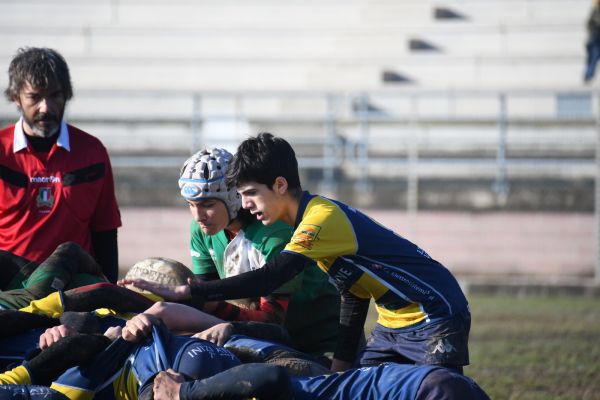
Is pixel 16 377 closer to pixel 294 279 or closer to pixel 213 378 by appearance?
pixel 213 378

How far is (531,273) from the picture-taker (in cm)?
1567

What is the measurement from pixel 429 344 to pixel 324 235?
0.81m

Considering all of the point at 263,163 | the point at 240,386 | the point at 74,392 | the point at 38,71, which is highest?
the point at 38,71

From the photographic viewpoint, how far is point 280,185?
5715 mm

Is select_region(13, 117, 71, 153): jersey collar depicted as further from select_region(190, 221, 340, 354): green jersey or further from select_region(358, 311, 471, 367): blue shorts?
select_region(358, 311, 471, 367): blue shorts

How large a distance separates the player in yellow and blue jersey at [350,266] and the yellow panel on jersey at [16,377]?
2.56 ft

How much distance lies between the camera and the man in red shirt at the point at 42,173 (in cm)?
680

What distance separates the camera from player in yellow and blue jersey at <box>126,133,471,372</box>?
18.0ft

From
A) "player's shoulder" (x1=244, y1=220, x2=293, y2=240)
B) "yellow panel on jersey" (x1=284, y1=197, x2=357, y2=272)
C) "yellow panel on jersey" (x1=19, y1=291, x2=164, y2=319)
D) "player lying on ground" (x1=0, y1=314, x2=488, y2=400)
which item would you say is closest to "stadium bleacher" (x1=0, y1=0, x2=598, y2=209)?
"player's shoulder" (x1=244, y1=220, x2=293, y2=240)

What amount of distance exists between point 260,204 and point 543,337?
5.34 m

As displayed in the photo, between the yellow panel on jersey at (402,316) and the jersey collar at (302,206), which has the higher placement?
the jersey collar at (302,206)

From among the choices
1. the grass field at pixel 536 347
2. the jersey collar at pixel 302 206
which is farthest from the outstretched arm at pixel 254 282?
the grass field at pixel 536 347

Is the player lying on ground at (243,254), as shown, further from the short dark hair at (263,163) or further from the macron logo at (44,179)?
the macron logo at (44,179)

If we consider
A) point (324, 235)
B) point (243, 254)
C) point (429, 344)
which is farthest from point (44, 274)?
point (429, 344)
